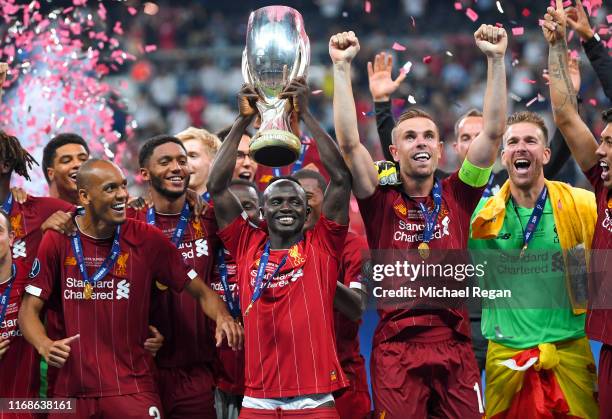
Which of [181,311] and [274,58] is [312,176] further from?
[181,311]

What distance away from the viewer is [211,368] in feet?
20.7

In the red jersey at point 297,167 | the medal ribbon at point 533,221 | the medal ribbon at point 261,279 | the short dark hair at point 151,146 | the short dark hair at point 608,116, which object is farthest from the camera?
the red jersey at point 297,167

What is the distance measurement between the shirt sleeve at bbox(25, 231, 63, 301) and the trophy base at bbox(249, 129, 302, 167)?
50.8 inches

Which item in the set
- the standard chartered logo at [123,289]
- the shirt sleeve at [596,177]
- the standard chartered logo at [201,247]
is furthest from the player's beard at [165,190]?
the shirt sleeve at [596,177]

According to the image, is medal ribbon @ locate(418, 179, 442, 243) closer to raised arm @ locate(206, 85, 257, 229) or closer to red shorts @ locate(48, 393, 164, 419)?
raised arm @ locate(206, 85, 257, 229)

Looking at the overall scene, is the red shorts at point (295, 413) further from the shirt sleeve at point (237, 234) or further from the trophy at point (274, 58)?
the trophy at point (274, 58)

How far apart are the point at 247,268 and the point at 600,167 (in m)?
2.02

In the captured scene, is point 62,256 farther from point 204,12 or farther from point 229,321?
point 204,12

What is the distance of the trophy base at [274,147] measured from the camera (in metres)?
5.11

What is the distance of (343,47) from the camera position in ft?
18.3

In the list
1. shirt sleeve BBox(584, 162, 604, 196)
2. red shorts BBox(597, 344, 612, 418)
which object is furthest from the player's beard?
red shorts BBox(597, 344, 612, 418)

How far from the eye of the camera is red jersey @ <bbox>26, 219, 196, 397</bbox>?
220 inches

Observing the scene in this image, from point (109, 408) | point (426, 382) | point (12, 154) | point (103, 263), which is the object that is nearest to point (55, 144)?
point (12, 154)

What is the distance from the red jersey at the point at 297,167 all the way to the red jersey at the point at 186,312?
1.54 m
